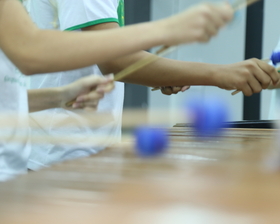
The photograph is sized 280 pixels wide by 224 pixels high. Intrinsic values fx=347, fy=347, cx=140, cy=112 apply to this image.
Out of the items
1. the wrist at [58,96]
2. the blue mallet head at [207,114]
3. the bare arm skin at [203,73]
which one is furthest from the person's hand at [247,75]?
the wrist at [58,96]

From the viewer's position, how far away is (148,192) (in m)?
0.41

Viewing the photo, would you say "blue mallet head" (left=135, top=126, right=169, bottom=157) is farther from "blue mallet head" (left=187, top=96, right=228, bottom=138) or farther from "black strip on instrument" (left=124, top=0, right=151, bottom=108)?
"black strip on instrument" (left=124, top=0, right=151, bottom=108)

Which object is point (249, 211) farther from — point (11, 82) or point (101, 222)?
point (11, 82)

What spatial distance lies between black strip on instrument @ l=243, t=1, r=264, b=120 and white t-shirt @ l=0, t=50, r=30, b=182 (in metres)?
2.28

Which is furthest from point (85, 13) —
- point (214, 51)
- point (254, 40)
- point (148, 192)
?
point (214, 51)

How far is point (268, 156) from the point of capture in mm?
620

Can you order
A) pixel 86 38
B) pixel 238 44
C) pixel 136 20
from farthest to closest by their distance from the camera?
pixel 238 44 → pixel 136 20 → pixel 86 38

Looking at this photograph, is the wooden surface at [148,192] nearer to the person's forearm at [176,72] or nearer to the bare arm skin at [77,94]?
the bare arm skin at [77,94]

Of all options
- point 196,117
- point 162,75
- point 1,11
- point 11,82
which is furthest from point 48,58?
point 162,75

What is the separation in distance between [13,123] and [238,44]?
8.32ft

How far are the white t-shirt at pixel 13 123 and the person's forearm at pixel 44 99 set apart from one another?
0.18 ft

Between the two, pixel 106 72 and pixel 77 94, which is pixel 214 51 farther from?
pixel 77 94

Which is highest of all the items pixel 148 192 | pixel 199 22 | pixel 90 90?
pixel 199 22

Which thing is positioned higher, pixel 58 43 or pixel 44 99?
pixel 58 43
